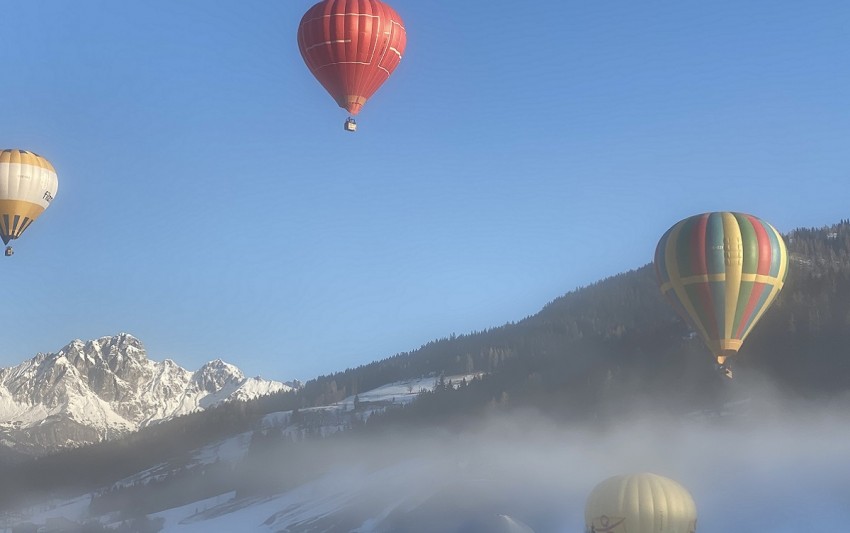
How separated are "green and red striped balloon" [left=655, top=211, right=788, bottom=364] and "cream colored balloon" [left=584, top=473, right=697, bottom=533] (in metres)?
9.60

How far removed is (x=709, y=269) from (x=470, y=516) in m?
73.8

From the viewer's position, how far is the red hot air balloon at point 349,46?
42.1m

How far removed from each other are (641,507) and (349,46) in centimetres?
2758

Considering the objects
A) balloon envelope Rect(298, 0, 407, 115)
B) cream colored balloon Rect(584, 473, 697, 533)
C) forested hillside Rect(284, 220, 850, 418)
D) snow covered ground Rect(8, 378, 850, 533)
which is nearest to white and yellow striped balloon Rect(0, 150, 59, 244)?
balloon envelope Rect(298, 0, 407, 115)

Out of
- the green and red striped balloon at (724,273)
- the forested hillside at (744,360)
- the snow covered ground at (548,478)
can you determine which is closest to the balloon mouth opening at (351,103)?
the green and red striped balloon at (724,273)

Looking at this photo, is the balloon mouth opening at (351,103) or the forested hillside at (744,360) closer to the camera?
the balloon mouth opening at (351,103)

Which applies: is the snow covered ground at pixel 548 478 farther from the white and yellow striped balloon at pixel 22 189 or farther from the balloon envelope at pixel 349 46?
the balloon envelope at pixel 349 46

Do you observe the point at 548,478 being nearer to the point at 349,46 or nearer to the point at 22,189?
the point at 22,189

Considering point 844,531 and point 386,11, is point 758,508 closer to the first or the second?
point 844,531

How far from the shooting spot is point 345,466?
188750mm

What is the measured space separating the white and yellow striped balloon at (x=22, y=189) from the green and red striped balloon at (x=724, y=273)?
31576 mm

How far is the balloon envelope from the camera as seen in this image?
4212cm

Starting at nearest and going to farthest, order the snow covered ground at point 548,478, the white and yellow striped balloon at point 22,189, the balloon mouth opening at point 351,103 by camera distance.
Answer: the balloon mouth opening at point 351,103, the white and yellow striped balloon at point 22,189, the snow covered ground at point 548,478

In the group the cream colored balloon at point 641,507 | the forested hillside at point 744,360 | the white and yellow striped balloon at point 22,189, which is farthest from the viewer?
the forested hillside at point 744,360
